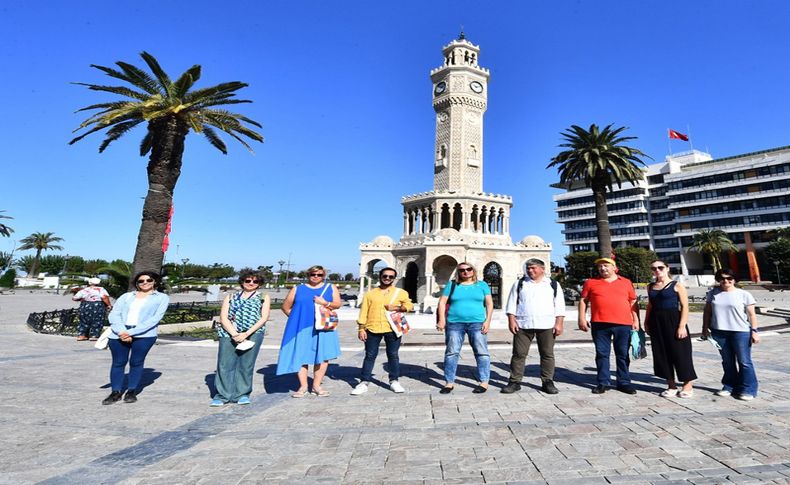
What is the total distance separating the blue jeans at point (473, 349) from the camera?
5.97 meters

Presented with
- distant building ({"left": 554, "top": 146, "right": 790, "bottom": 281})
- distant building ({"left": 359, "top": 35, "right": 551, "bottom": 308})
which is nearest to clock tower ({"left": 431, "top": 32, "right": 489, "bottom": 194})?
distant building ({"left": 359, "top": 35, "right": 551, "bottom": 308})

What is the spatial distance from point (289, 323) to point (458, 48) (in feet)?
131

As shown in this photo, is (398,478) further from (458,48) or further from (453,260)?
(458,48)

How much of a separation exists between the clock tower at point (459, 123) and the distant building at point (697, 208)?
38.6 metres

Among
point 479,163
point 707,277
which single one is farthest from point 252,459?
point 707,277

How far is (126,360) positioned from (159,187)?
12440 mm

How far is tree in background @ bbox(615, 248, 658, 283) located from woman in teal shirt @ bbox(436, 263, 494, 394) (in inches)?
2420

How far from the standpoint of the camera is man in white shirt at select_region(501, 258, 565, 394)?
5.91 meters

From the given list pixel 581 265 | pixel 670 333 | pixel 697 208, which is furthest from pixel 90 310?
pixel 697 208

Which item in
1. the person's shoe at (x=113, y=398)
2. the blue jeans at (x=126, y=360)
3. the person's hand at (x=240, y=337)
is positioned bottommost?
the person's shoe at (x=113, y=398)

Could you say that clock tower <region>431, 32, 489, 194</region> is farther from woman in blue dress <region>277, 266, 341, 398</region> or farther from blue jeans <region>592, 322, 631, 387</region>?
woman in blue dress <region>277, 266, 341, 398</region>

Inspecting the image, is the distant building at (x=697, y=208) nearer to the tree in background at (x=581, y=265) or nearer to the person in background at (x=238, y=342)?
the tree in background at (x=581, y=265)

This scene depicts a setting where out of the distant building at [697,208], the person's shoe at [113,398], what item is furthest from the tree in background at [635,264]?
the person's shoe at [113,398]

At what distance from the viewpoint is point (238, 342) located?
212 inches
